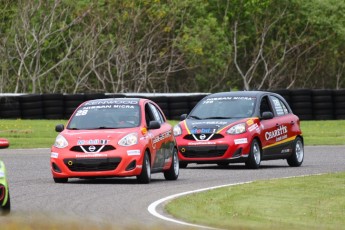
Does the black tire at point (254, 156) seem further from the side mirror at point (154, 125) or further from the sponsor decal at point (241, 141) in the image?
the side mirror at point (154, 125)

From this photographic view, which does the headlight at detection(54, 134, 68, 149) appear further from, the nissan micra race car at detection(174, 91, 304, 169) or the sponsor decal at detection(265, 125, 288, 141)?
the sponsor decal at detection(265, 125, 288, 141)

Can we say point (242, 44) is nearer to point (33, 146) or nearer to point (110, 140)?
point (33, 146)

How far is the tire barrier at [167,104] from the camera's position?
142ft

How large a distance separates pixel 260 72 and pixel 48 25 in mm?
21170

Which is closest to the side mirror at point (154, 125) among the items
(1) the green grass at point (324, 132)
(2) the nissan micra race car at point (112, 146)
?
(2) the nissan micra race car at point (112, 146)

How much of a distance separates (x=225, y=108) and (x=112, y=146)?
594cm

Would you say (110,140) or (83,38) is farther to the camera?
(83,38)

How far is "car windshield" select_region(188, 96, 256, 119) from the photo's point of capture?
24984mm

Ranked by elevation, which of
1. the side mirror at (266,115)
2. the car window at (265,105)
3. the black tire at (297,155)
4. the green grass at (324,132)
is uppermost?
the car window at (265,105)

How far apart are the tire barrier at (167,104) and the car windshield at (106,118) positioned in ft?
71.4

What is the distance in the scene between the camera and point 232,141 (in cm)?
2408

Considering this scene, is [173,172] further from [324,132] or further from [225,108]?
[324,132]

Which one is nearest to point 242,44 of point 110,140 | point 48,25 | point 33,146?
point 48,25

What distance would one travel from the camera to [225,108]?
2519 cm
